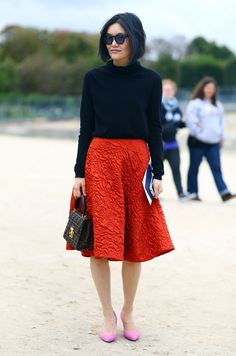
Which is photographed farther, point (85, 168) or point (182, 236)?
point (182, 236)

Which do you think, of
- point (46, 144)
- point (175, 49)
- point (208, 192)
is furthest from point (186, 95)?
point (175, 49)

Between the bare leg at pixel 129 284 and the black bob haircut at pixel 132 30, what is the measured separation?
119 cm

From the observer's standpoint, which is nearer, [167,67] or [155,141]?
[155,141]

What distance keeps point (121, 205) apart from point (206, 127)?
632 cm

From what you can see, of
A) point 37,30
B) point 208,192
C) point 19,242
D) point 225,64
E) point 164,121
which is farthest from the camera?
point 37,30

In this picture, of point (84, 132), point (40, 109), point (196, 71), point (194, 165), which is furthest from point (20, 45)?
point (84, 132)

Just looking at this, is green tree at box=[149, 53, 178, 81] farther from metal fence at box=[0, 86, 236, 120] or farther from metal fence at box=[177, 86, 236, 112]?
metal fence at box=[0, 86, 236, 120]

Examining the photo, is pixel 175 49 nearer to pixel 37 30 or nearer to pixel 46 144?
pixel 37 30

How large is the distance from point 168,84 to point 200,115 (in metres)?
0.65

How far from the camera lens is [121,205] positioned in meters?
4.34

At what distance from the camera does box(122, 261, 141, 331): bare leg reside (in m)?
4.54

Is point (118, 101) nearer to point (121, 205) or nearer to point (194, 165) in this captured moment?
point (121, 205)

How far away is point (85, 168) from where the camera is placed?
445cm

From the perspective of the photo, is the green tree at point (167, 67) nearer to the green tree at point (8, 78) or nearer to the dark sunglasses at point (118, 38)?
the green tree at point (8, 78)
